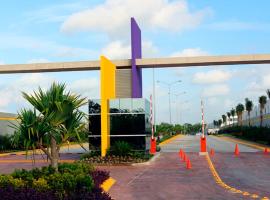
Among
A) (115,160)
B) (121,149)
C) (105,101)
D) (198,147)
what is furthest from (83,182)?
(198,147)

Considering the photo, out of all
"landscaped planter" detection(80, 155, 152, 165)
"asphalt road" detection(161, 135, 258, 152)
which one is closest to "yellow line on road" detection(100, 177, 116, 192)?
"landscaped planter" detection(80, 155, 152, 165)

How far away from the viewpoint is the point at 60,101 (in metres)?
14.6

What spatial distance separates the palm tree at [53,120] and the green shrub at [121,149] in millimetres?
12435

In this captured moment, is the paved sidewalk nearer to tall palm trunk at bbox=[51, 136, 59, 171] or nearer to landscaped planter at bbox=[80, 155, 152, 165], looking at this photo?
landscaped planter at bbox=[80, 155, 152, 165]

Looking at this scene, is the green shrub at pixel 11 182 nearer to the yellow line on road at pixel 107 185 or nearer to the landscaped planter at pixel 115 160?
the yellow line on road at pixel 107 185

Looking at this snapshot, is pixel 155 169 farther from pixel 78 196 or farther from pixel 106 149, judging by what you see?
pixel 78 196

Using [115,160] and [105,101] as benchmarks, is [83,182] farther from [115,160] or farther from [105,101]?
[105,101]

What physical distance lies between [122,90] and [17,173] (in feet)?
60.1

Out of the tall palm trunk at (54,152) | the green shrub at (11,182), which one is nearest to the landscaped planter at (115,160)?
the tall palm trunk at (54,152)

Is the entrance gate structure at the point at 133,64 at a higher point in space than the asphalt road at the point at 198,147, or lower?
higher

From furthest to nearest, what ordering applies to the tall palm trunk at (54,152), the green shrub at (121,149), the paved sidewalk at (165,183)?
the green shrub at (121,149) → the tall palm trunk at (54,152) → the paved sidewalk at (165,183)

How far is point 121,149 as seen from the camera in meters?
27.4

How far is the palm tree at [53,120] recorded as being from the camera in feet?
46.0

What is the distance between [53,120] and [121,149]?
13.2 meters
